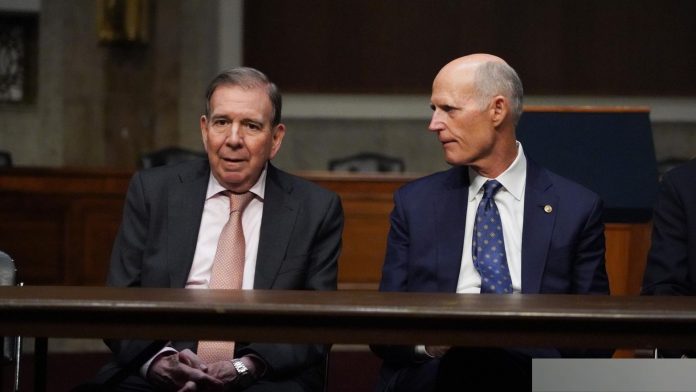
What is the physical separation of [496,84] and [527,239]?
49 cm

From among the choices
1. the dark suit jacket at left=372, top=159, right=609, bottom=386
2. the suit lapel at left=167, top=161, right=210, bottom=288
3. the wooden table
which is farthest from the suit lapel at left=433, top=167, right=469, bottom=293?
the wooden table

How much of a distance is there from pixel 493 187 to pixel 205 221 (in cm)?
86

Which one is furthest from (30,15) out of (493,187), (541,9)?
(493,187)

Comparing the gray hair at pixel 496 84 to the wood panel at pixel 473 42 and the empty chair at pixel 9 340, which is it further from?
the wood panel at pixel 473 42

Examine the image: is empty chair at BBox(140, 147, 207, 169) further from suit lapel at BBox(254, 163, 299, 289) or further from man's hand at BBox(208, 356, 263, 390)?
man's hand at BBox(208, 356, 263, 390)

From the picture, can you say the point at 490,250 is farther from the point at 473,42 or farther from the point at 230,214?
the point at 473,42

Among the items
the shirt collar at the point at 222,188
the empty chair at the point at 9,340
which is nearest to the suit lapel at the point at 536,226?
the shirt collar at the point at 222,188

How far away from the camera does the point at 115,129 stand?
11.2m

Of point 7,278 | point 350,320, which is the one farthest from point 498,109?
point 7,278

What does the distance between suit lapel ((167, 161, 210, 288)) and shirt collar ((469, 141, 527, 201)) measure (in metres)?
0.80

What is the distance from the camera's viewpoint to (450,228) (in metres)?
3.29

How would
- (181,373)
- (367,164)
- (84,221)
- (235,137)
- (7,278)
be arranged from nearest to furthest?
(181,373) < (7,278) < (235,137) < (84,221) < (367,164)

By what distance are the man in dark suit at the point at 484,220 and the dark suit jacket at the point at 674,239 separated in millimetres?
151

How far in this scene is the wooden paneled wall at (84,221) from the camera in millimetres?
7184
